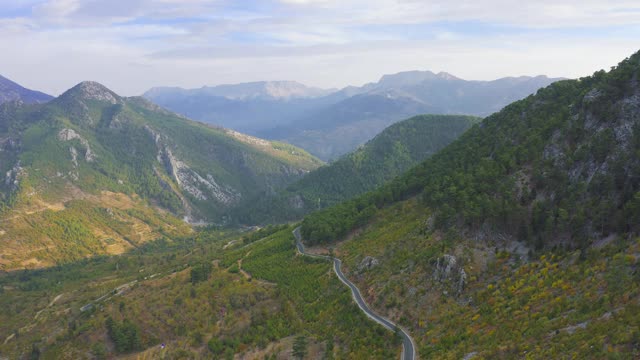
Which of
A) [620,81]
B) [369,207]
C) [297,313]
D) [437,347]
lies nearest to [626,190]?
[620,81]

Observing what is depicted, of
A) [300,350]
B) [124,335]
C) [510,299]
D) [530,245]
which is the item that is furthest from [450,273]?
Answer: [124,335]

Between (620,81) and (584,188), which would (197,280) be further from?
(620,81)

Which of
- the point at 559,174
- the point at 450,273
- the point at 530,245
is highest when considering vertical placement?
the point at 559,174

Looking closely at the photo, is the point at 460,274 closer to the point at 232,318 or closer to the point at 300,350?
the point at 300,350

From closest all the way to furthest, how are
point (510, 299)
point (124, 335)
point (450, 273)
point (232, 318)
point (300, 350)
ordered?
1. point (510, 299)
2. point (300, 350)
3. point (450, 273)
4. point (232, 318)
5. point (124, 335)

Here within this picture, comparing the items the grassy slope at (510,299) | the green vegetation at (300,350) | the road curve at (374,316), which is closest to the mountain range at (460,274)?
the grassy slope at (510,299)

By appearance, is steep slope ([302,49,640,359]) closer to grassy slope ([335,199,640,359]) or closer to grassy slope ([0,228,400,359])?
grassy slope ([335,199,640,359])

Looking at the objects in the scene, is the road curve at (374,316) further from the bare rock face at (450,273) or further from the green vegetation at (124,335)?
the green vegetation at (124,335)

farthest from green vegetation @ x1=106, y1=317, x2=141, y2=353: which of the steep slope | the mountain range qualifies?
the steep slope
